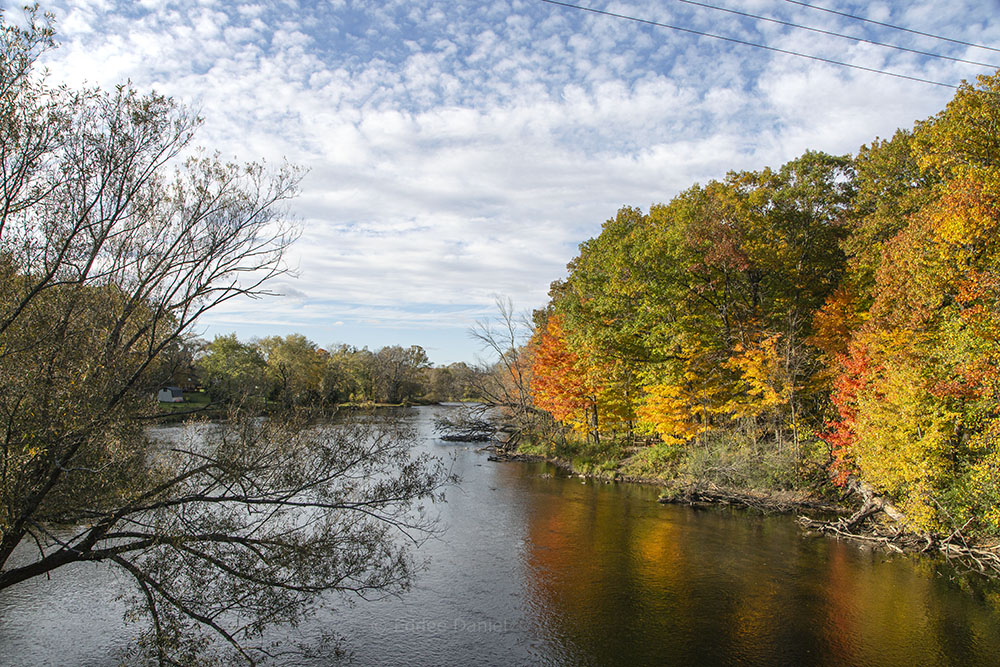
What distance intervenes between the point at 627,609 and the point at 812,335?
15.8 metres

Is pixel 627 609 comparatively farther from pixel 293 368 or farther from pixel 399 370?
pixel 399 370

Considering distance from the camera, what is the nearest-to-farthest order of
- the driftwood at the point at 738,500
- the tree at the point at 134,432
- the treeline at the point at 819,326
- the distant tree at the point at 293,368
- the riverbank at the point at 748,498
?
the tree at the point at 134,432, the distant tree at the point at 293,368, the treeline at the point at 819,326, the riverbank at the point at 748,498, the driftwood at the point at 738,500

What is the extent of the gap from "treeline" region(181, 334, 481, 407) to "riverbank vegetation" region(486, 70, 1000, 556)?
12.4 meters

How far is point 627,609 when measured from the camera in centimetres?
1276

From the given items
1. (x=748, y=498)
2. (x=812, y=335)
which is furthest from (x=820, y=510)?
(x=812, y=335)

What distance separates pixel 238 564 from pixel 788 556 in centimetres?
1422

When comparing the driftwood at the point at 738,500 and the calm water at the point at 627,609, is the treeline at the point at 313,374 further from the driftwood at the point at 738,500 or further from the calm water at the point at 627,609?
the driftwood at the point at 738,500

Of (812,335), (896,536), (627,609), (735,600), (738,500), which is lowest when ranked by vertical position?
(627,609)

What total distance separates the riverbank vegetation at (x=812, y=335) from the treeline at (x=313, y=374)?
12.4 metres

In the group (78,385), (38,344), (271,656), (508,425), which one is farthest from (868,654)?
(508,425)

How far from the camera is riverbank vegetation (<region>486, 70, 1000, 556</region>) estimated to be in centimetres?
1538

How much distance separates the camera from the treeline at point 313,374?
13.2 m

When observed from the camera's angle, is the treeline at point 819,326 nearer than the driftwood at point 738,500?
Yes

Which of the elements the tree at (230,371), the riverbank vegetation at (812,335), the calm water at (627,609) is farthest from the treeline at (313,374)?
the riverbank vegetation at (812,335)
